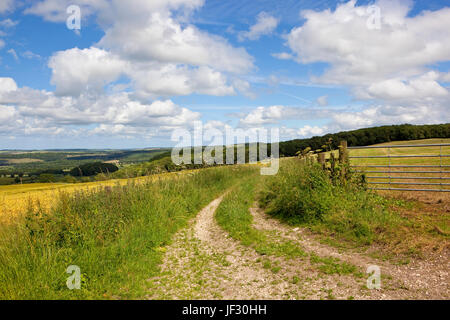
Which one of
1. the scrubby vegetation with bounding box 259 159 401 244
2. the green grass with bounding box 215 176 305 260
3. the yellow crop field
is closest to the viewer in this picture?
the green grass with bounding box 215 176 305 260

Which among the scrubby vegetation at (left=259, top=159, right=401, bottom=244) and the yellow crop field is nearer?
the scrubby vegetation at (left=259, top=159, right=401, bottom=244)

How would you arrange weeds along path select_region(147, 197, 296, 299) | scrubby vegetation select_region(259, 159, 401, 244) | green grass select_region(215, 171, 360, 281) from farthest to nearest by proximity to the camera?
1. scrubby vegetation select_region(259, 159, 401, 244)
2. green grass select_region(215, 171, 360, 281)
3. weeds along path select_region(147, 197, 296, 299)

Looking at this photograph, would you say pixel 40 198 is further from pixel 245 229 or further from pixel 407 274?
pixel 407 274

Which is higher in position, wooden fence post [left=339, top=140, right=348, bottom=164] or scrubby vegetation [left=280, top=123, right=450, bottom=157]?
scrubby vegetation [left=280, top=123, right=450, bottom=157]

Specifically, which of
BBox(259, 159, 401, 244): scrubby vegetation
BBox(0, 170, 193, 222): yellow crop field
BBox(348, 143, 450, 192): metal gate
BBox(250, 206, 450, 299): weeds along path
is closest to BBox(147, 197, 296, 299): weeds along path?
BBox(250, 206, 450, 299): weeds along path

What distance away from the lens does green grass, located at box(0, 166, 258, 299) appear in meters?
5.06

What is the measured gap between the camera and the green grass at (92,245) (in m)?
5.06

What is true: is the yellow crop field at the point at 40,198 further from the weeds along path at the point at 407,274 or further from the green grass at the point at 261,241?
the weeds along path at the point at 407,274

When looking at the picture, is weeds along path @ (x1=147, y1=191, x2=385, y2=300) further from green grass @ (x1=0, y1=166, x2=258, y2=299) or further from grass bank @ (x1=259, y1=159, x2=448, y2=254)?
grass bank @ (x1=259, y1=159, x2=448, y2=254)

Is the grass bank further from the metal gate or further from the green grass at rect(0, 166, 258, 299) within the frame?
the green grass at rect(0, 166, 258, 299)

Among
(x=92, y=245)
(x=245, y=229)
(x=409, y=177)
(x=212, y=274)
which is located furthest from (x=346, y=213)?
(x=92, y=245)

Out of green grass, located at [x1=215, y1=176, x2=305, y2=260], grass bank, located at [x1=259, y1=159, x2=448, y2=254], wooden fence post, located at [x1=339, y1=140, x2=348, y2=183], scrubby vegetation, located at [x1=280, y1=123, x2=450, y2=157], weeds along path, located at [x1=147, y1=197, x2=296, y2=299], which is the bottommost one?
weeds along path, located at [x1=147, y1=197, x2=296, y2=299]

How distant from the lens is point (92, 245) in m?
6.38
